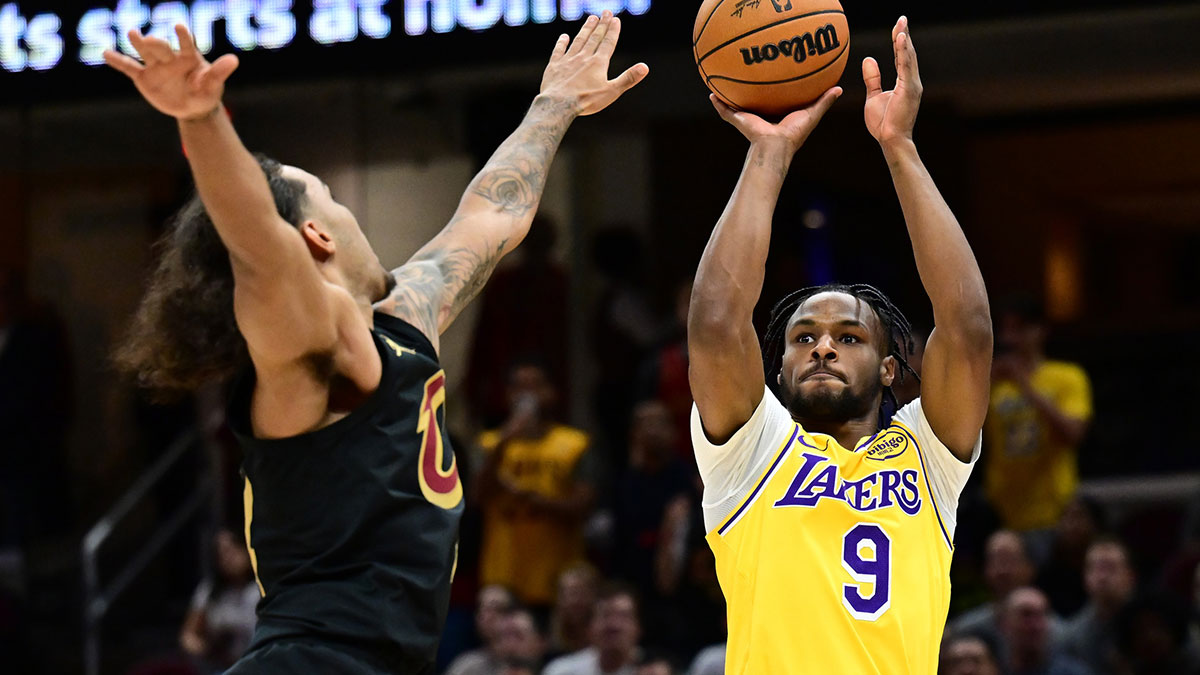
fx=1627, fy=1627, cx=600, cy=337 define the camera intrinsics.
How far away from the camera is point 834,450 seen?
382cm

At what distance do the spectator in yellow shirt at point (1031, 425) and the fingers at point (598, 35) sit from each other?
4.35 metres

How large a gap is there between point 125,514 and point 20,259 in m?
1.87

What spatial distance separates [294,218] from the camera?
312cm

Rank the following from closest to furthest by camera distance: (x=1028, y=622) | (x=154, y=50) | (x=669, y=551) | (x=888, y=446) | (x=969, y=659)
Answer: (x=154, y=50) < (x=888, y=446) < (x=969, y=659) < (x=1028, y=622) < (x=669, y=551)

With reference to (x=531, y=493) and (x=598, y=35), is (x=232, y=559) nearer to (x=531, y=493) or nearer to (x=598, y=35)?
(x=531, y=493)

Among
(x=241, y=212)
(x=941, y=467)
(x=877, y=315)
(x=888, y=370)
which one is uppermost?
(x=241, y=212)

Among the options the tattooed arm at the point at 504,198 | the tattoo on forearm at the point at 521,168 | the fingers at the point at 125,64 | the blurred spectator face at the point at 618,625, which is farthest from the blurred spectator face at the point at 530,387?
the fingers at the point at 125,64

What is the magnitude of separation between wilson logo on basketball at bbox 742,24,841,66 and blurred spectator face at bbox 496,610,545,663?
4.31 meters

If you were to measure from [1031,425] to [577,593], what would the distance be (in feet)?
7.97

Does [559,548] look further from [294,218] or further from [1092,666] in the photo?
[294,218]

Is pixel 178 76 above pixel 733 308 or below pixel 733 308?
above

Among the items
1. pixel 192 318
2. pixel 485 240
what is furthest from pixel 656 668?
pixel 192 318

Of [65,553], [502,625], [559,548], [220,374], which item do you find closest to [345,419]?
[220,374]

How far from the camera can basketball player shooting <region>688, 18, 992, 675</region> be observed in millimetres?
3635
